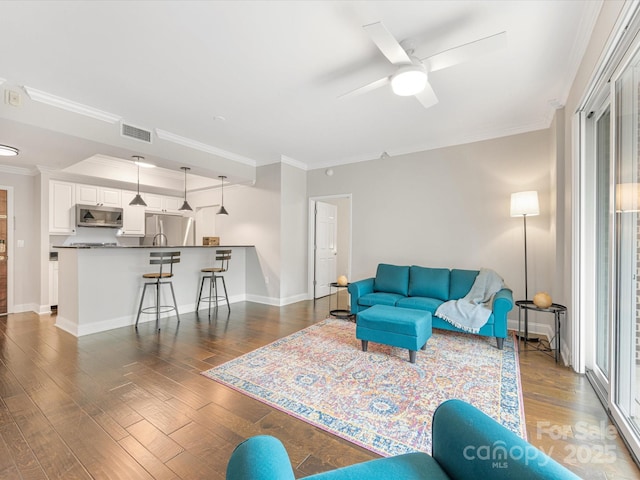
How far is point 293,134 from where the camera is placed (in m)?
4.29

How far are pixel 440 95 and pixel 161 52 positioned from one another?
8.93ft

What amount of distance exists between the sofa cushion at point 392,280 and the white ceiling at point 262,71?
2.01m

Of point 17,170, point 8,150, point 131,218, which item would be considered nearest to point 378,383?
point 8,150

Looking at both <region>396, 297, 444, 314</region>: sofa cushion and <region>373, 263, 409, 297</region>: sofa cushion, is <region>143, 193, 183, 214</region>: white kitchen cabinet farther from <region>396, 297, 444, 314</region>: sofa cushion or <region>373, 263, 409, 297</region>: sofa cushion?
<region>396, 297, 444, 314</region>: sofa cushion

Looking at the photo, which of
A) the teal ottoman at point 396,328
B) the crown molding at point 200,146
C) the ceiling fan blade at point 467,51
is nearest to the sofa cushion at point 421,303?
the teal ottoman at point 396,328

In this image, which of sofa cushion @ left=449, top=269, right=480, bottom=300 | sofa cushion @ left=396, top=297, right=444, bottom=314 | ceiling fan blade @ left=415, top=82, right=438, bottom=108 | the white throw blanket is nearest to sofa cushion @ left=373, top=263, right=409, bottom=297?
sofa cushion @ left=396, top=297, right=444, bottom=314

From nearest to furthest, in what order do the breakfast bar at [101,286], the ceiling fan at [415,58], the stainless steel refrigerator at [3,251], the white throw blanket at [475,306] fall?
1. the ceiling fan at [415,58]
2. the white throw blanket at [475,306]
3. the breakfast bar at [101,286]
4. the stainless steel refrigerator at [3,251]

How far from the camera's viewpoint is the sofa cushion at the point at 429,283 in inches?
158

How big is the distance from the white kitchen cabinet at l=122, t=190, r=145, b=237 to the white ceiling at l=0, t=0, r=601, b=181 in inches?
66.7

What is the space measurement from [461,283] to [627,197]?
7.47 ft

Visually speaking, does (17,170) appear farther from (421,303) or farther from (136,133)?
(421,303)

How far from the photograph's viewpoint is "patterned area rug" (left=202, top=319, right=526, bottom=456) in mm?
1935

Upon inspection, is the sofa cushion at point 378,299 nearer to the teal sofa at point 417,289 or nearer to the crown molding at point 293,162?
the teal sofa at point 417,289

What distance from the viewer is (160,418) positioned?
2016 millimetres
